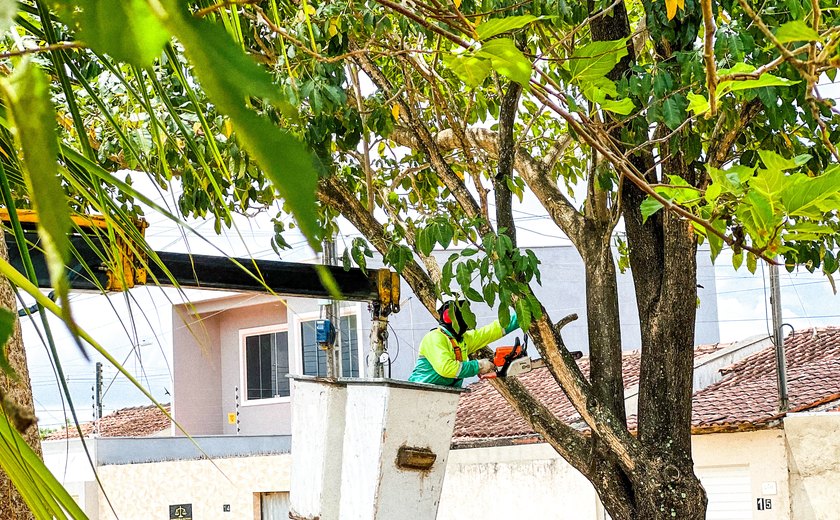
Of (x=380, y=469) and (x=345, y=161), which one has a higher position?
(x=345, y=161)

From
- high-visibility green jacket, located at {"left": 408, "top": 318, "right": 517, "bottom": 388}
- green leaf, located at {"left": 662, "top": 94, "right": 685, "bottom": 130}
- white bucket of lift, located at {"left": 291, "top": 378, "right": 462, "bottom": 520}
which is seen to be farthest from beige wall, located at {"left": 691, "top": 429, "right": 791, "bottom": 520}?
green leaf, located at {"left": 662, "top": 94, "right": 685, "bottom": 130}

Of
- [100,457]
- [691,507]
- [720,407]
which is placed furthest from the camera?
[100,457]

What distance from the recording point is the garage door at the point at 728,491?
27.4ft

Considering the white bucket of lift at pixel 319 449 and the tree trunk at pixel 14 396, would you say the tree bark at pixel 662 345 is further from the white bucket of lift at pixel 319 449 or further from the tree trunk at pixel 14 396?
the tree trunk at pixel 14 396

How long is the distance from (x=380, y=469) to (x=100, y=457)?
8807 millimetres

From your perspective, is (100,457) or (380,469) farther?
(100,457)

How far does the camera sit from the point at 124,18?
27 centimetres

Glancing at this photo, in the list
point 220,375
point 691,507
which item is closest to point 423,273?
point 691,507

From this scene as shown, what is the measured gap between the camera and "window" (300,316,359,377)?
12.6m

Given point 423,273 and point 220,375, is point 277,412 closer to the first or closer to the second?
point 220,375

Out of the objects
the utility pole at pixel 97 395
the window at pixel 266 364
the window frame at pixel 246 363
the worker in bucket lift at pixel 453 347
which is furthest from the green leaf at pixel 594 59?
the window at pixel 266 364

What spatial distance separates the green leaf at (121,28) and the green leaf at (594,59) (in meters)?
1.59

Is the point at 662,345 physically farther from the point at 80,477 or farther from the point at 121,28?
the point at 80,477

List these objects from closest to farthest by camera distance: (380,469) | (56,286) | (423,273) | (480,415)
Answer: (56,286)
(380,469)
(423,273)
(480,415)
